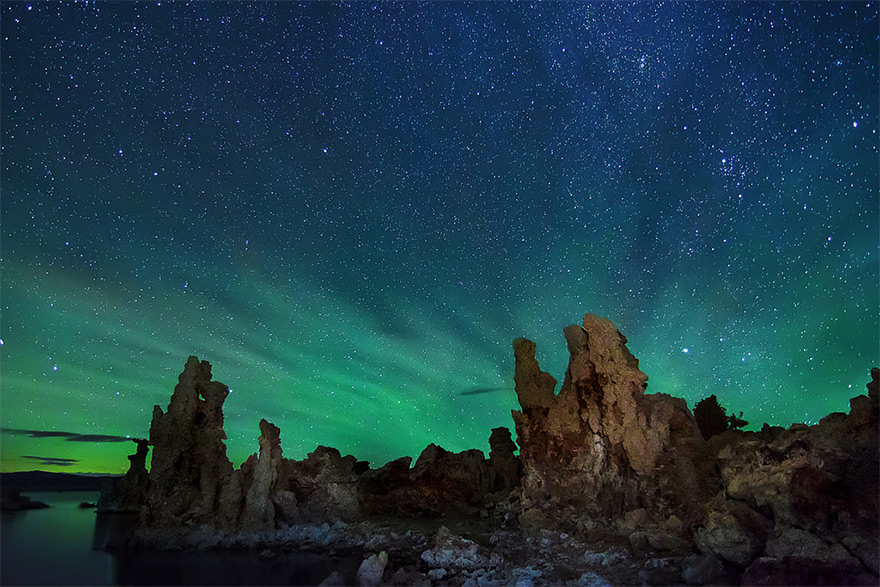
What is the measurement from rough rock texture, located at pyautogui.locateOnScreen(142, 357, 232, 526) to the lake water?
367 centimetres

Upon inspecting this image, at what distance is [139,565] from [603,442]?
28.6 metres

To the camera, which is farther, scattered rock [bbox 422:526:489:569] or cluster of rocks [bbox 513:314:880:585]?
scattered rock [bbox 422:526:489:569]

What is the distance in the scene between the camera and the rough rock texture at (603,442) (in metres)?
27.2

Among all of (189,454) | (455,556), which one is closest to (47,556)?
(189,454)

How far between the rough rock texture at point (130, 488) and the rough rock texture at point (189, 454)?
19.2 m

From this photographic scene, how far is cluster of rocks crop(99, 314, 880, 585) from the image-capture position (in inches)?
640

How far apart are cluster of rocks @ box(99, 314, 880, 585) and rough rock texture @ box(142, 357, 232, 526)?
0.10m

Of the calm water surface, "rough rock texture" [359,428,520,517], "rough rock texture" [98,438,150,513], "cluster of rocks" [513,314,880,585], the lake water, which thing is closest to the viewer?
"cluster of rocks" [513,314,880,585]

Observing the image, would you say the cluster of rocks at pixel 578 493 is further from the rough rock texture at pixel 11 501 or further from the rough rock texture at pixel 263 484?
the rough rock texture at pixel 11 501

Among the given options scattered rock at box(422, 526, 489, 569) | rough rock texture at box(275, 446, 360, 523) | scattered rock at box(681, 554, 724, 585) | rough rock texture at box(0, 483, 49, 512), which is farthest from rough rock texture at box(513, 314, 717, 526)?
rough rock texture at box(0, 483, 49, 512)

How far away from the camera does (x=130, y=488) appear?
4931cm

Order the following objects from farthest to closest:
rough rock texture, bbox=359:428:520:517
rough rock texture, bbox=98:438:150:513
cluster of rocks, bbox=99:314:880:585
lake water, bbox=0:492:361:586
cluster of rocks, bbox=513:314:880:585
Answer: rough rock texture, bbox=98:438:150:513
rough rock texture, bbox=359:428:520:517
lake water, bbox=0:492:361:586
cluster of rocks, bbox=99:314:880:585
cluster of rocks, bbox=513:314:880:585

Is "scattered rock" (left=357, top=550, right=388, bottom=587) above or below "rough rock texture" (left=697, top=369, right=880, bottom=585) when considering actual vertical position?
below

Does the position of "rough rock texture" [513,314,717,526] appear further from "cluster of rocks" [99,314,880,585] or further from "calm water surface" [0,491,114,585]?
"calm water surface" [0,491,114,585]
